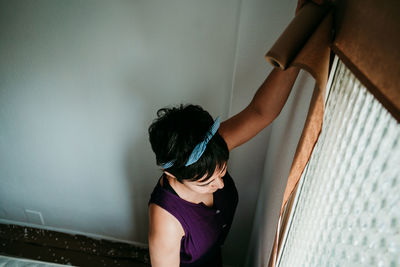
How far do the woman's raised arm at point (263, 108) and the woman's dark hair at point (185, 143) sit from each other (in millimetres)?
155

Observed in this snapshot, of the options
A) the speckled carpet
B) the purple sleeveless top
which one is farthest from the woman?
the speckled carpet

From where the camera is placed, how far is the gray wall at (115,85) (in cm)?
97

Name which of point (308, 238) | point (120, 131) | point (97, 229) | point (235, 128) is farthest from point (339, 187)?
point (97, 229)

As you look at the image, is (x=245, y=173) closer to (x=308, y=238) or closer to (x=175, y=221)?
(x=175, y=221)

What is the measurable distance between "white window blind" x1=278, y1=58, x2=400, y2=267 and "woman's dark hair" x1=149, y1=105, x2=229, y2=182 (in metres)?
0.29

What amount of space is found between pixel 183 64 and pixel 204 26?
0.61ft

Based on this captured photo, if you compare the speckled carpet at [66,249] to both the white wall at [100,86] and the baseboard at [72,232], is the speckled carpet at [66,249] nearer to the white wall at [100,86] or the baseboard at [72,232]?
the baseboard at [72,232]

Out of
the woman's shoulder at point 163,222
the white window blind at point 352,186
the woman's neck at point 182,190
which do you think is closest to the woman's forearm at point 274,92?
the white window blind at point 352,186

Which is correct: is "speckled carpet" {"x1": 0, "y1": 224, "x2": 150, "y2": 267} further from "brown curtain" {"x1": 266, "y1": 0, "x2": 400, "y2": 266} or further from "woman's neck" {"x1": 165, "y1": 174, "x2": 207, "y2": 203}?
"brown curtain" {"x1": 266, "y1": 0, "x2": 400, "y2": 266}

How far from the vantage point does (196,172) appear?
29.8 inches

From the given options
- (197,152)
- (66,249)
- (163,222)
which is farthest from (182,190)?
(66,249)

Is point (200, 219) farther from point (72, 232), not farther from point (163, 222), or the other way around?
point (72, 232)

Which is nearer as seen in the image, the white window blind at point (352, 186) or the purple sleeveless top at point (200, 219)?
the white window blind at point (352, 186)

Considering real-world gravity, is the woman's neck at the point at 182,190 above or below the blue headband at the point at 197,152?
below
